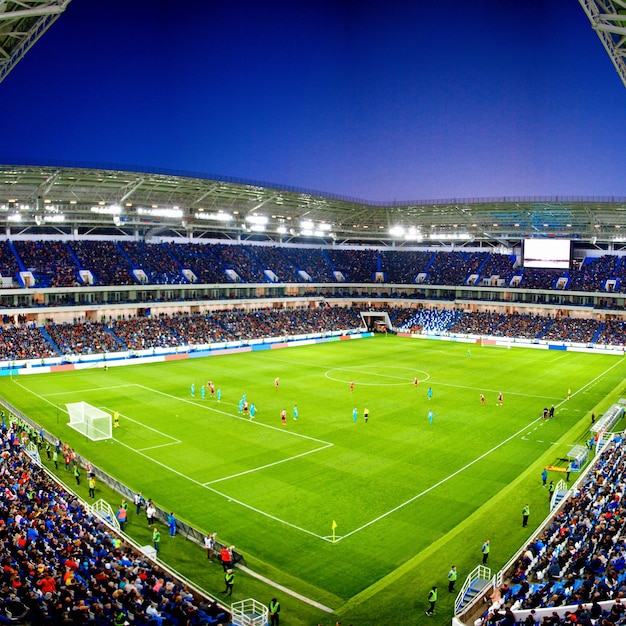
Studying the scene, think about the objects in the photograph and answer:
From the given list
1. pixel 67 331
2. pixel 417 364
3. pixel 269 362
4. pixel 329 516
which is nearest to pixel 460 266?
pixel 417 364

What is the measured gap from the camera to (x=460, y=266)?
92750 mm

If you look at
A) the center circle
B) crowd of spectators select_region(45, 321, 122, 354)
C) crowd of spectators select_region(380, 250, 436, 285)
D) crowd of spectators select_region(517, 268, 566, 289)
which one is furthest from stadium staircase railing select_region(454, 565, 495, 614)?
crowd of spectators select_region(380, 250, 436, 285)

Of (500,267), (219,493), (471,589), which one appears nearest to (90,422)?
(219,493)

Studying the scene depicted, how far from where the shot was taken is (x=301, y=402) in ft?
139

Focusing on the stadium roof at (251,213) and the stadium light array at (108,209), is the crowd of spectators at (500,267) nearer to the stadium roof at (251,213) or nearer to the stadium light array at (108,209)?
the stadium roof at (251,213)

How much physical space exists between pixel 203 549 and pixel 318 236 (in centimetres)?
8067

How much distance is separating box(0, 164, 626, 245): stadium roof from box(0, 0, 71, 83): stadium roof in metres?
38.0

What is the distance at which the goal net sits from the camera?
110 ft

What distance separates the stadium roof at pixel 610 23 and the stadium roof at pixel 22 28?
14.1 metres

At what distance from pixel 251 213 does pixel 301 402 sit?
4389 centimetres

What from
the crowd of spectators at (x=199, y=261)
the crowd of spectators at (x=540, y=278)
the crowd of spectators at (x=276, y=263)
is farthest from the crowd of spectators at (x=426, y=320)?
the crowd of spectators at (x=199, y=261)

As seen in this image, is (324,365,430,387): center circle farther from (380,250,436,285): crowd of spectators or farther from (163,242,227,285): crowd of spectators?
(380,250,436,285): crowd of spectators

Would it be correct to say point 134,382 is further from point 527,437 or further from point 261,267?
point 261,267

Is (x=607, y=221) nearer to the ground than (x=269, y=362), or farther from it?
farther from it
